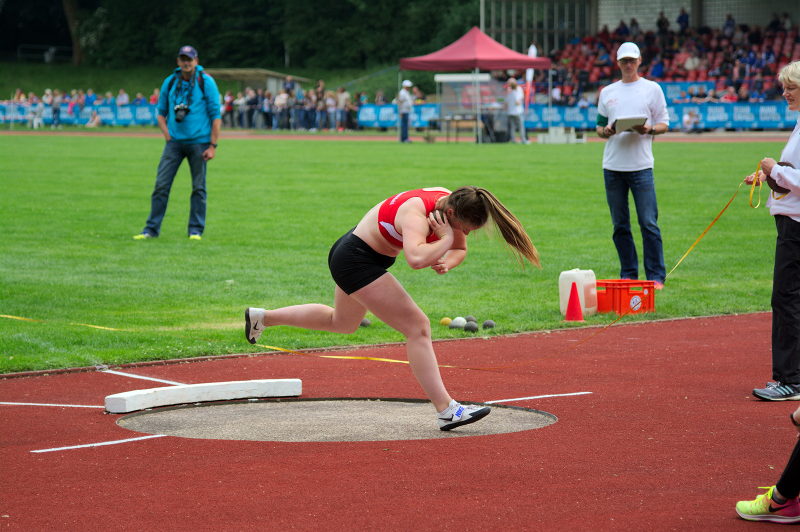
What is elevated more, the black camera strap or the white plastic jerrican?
the black camera strap

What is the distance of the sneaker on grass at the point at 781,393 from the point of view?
760cm

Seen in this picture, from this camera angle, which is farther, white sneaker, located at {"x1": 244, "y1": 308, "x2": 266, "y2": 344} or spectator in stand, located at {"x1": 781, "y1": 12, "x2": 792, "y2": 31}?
spectator in stand, located at {"x1": 781, "y1": 12, "x2": 792, "y2": 31}

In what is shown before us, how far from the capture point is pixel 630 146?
11.9 metres

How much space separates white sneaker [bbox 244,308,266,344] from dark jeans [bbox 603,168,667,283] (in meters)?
5.09

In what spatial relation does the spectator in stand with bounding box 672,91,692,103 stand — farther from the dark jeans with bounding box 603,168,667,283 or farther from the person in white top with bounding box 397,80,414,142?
the dark jeans with bounding box 603,168,667,283

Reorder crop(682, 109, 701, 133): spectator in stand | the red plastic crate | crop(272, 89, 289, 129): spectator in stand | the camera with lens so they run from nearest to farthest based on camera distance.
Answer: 1. the red plastic crate
2. the camera with lens
3. crop(682, 109, 701, 133): spectator in stand
4. crop(272, 89, 289, 129): spectator in stand

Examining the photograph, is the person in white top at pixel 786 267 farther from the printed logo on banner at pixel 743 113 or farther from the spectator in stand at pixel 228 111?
the spectator in stand at pixel 228 111

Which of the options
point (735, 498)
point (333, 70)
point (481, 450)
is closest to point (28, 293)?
point (481, 450)

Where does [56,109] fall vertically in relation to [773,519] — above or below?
above

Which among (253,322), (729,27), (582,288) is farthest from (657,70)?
(253,322)

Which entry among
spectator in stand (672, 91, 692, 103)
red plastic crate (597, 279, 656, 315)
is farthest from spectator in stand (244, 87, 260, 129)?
red plastic crate (597, 279, 656, 315)

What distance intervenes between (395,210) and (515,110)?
3534 centimetres

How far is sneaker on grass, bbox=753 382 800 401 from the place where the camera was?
7598 mm

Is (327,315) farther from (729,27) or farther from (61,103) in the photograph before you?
(61,103)
